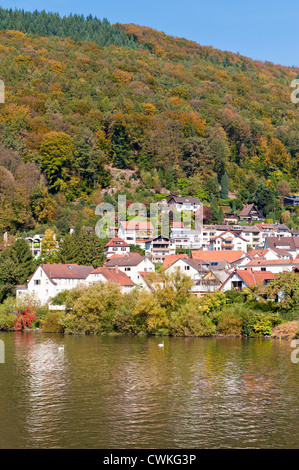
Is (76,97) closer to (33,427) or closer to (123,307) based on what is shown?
(123,307)

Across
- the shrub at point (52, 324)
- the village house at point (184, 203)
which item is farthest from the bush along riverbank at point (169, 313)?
the village house at point (184, 203)

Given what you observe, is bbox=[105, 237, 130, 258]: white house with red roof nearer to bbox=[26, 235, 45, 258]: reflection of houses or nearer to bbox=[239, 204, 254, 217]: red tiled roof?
bbox=[26, 235, 45, 258]: reflection of houses

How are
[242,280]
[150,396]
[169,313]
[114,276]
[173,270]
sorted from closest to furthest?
[150,396], [169,313], [242,280], [114,276], [173,270]

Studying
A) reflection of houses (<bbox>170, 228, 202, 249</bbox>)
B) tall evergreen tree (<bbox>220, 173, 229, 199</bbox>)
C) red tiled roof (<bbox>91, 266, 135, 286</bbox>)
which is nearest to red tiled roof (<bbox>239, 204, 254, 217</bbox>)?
tall evergreen tree (<bbox>220, 173, 229, 199</bbox>)

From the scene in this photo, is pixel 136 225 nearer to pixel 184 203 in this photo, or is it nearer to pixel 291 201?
pixel 184 203

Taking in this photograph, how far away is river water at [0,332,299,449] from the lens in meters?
23.6

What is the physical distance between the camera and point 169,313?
53344 mm

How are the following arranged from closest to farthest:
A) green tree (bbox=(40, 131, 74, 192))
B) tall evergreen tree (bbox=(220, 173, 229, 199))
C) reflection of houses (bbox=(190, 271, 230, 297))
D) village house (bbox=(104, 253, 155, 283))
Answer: reflection of houses (bbox=(190, 271, 230, 297)) → village house (bbox=(104, 253, 155, 283)) → green tree (bbox=(40, 131, 74, 192)) → tall evergreen tree (bbox=(220, 173, 229, 199))

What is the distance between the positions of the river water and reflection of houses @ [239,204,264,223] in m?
64.7

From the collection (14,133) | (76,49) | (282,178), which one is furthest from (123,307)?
(76,49)

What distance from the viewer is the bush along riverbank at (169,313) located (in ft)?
168

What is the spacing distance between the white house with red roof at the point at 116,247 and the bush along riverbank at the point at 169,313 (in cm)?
2807

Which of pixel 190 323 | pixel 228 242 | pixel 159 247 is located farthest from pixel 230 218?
pixel 190 323

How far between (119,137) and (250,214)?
31.7 m
